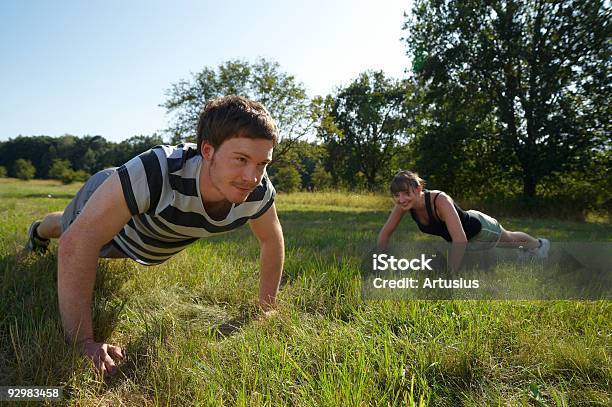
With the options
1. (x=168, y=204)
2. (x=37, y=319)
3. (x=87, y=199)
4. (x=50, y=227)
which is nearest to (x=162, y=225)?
(x=168, y=204)

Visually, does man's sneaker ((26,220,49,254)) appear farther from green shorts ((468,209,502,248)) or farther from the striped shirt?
green shorts ((468,209,502,248))

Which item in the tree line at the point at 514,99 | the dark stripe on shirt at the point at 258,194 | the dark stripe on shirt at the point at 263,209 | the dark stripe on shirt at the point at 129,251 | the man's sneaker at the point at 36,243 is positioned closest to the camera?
the dark stripe on shirt at the point at 258,194

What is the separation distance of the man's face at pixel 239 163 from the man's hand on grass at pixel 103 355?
36.6 inches

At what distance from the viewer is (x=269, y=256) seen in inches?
102

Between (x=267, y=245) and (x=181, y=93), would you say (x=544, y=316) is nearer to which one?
(x=267, y=245)

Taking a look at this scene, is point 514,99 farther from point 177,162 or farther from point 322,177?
point 322,177

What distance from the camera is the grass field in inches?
60.1

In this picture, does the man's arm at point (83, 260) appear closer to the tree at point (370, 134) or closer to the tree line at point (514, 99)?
the tree line at point (514, 99)

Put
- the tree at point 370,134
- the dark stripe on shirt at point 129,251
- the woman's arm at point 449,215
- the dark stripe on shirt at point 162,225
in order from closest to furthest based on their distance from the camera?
the dark stripe on shirt at point 162,225
the dark stripe on shirt at point 129,251
the woman's arm at point 449,215
the tree at point 370,134

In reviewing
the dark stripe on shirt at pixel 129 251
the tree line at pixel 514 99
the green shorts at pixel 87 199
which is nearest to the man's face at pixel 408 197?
the dark stripe on shirt at pixel 129 251

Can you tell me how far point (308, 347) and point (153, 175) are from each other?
3.86 feet

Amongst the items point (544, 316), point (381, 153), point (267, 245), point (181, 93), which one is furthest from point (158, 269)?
point (381, 153)

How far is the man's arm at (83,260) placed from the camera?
1.82 m

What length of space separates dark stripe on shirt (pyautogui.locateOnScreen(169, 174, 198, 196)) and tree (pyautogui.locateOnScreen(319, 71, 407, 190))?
132 feet
